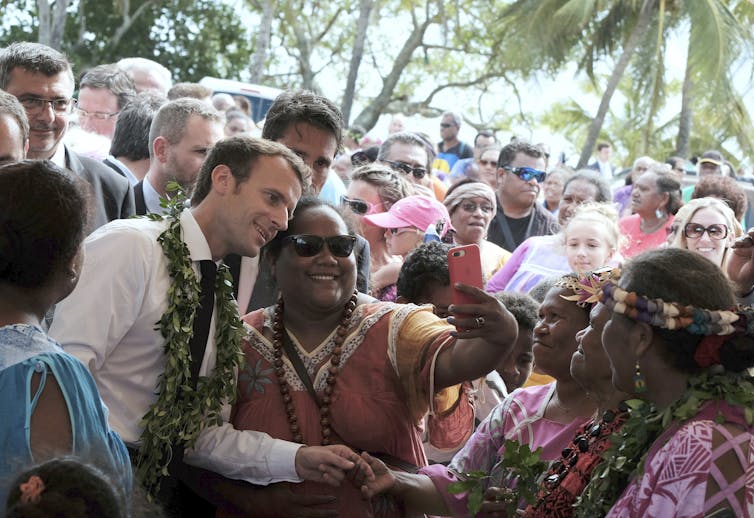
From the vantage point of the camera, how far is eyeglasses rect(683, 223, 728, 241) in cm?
693

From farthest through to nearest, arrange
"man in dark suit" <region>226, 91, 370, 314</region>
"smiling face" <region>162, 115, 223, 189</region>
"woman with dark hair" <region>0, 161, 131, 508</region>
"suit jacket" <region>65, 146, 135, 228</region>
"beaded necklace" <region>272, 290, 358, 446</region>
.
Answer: "smiling face" <region>162, 115, 223, 189</region> < "suit jacket" <region>65, 146, 135, 228</region> < "man in dark suit" <region>226, 91, 370, 314</region> < "beaded necklace" <region>272, 290, 358, 446</region> < "woman with dark hair" <region>0, 161, 131, 508</region>

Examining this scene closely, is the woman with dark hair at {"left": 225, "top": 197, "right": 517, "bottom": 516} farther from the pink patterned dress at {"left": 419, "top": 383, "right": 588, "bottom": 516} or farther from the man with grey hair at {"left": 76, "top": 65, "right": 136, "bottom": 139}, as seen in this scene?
the man with grey hair at {"left": 76, "top": 65, "right": 136, "bottom": 139}

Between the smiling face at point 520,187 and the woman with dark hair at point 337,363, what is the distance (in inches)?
172

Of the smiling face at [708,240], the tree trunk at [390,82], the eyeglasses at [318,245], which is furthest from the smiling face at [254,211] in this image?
the tree trunk at [390,82]

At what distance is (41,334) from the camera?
283 cm

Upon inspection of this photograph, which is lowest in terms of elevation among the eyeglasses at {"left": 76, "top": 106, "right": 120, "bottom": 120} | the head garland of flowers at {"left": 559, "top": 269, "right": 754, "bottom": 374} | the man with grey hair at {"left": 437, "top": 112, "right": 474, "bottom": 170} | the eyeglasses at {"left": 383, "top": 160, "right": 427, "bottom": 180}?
the man with grey hair at {"left": 437, "top": 112, "right": 474, "bottom": 170}

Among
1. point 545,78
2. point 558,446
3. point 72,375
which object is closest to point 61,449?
point 72,375

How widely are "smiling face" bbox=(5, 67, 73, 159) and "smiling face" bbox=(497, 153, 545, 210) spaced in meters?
4.03

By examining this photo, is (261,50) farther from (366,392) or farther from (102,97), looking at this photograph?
(366,392)

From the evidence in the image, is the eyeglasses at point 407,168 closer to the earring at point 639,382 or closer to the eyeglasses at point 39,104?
the eyeglasses at point 39,104

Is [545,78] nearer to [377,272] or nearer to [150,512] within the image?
[377,272]

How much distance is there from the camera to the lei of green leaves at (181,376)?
3.80m

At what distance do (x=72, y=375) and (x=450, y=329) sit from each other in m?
1.55

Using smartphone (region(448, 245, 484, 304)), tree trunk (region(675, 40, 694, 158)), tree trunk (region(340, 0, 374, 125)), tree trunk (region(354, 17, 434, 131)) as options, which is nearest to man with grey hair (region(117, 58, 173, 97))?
A: smartphone (region(448, 245, 484, 304))
